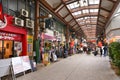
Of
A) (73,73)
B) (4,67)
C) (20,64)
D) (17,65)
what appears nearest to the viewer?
(4,67)

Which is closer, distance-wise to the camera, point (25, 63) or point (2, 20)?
point (25, 63)

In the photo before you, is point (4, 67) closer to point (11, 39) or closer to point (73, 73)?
point (73, 73)

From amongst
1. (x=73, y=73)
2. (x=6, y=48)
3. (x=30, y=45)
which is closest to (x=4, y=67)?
(x=6, y=48)

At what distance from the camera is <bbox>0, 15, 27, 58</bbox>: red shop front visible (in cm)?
1194

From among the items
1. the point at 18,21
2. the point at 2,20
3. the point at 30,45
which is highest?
the point at 18,21

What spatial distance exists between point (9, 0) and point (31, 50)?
4753 mm

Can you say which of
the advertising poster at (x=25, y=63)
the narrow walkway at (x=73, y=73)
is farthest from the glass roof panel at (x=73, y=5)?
the advertising poster at (x=25, y=63)

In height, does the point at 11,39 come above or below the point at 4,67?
above

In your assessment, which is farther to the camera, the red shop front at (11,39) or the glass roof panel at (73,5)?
the glass roof panel at (73,5)

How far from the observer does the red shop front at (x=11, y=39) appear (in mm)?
11936

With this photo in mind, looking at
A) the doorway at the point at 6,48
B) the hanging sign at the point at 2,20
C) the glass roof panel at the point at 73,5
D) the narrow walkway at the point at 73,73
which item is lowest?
the narrow walkway at the point at 73,73

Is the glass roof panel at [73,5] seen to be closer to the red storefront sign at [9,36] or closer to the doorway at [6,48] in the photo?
the red storefront sign at [9,36]

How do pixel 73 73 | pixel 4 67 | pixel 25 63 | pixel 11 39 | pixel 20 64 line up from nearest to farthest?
pixel 4 67 → pixel 20 64 → pixel 25 63 → pixel 73 73 → pixel 11 39

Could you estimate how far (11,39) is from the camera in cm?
1303
